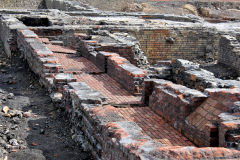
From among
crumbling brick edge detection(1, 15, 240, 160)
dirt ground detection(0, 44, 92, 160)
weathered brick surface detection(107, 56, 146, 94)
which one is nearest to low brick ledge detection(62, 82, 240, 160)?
crumbling brick edge detection(1, 15, 240, 160)

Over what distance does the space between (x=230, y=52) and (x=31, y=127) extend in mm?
9237

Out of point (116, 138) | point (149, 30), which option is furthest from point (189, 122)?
point (149, 30)

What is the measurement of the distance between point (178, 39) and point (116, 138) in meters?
11.3

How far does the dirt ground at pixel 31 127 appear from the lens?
19.2 ft

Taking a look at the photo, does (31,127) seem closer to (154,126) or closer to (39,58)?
(154,126)

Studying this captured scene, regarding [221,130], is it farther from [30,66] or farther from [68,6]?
[68,6]

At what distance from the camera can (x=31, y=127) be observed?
686 centimetres

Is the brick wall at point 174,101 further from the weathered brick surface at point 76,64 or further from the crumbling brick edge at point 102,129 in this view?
the weathered brick surface at point 76,64

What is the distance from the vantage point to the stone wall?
13.9m

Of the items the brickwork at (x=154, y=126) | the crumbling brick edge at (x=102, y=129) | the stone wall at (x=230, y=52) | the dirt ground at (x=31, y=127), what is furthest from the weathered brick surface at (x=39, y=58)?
the stone wall at (x=230, y=52)

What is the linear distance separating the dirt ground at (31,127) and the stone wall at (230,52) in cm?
725

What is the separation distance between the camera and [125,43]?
37.9ft

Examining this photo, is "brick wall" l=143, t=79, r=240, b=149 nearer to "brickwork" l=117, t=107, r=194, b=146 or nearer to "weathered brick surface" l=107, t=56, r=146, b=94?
"brickwork" l=117, t=107, r=194, b=146

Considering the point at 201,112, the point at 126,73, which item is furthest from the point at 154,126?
the point at 126,73
